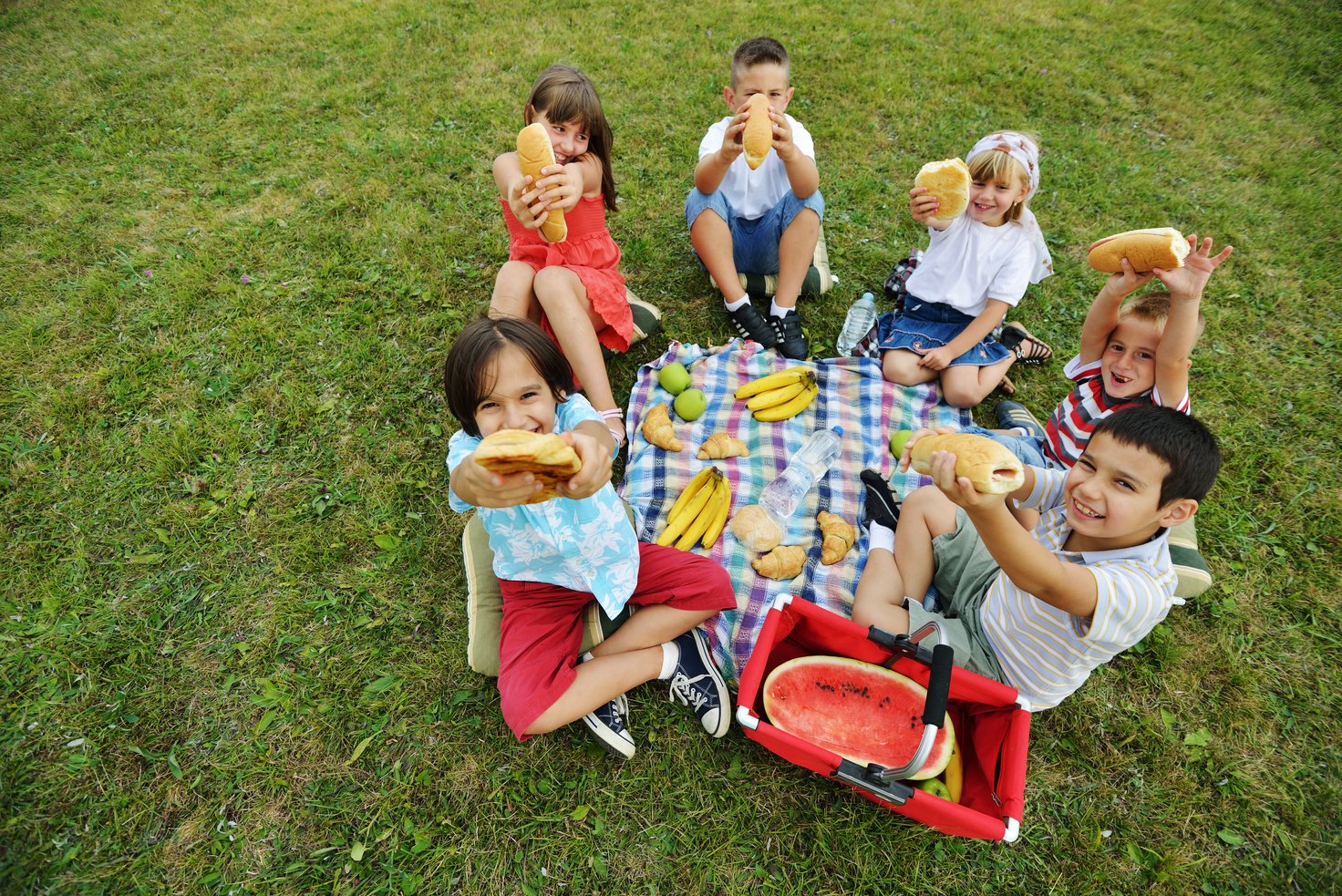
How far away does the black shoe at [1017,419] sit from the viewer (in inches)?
158

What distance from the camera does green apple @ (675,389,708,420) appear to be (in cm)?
406

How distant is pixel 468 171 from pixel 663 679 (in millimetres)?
4958

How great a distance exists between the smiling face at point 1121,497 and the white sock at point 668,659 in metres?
1.83

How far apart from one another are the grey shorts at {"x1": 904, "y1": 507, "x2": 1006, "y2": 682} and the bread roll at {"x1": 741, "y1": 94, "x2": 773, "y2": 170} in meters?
2.31

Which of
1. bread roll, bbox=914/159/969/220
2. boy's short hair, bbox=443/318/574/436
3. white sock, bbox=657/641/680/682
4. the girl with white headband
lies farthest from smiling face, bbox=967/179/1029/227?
white sock, bbox=657/641/680/682

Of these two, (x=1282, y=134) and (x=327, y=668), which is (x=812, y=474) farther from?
(x=1282, y=134)

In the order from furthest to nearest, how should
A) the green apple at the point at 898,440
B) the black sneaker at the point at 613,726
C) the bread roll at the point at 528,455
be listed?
1. the green apple at the point at 898,440
2. the black sneaker at the point at 613,726
3. the bread roll at the point at 528,455

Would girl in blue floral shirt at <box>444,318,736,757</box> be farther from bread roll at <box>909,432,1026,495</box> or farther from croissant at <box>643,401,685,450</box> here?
bread roll at <box>909,432,1026,495</box>

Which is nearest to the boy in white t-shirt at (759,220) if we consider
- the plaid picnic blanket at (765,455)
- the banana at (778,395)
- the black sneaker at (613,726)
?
the plaid picnic blanket at (765,455)

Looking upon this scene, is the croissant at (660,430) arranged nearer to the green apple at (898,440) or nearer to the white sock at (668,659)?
the white sock at (668,659)

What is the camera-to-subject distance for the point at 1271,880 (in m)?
2.66

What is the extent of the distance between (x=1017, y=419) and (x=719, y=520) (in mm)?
2136

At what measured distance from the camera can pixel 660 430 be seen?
3867mm

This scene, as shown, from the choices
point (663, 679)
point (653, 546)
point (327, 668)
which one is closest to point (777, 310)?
point (653, 546)
